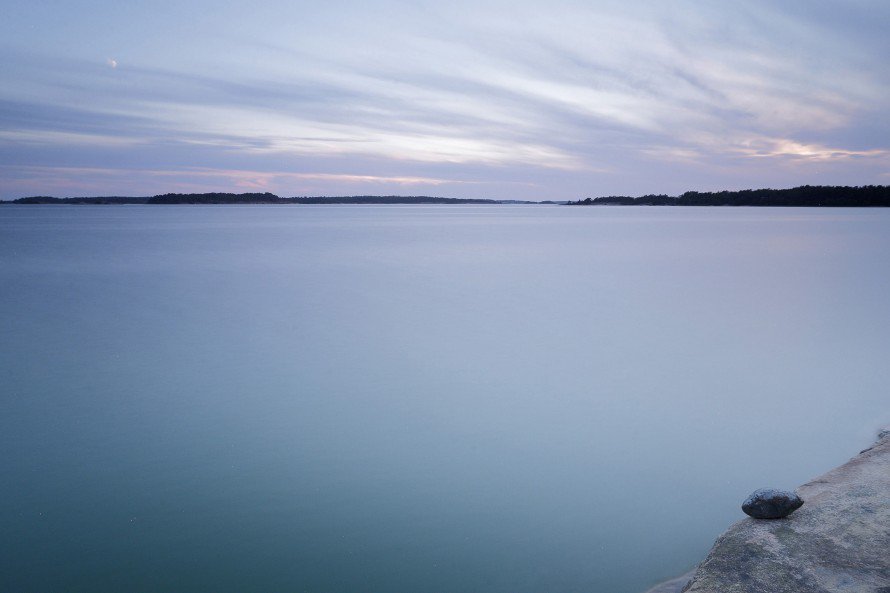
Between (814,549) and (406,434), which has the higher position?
(814,549)

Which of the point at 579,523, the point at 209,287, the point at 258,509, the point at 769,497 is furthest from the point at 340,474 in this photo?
the point at 209,287

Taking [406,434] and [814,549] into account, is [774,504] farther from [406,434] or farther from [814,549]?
[406,434]

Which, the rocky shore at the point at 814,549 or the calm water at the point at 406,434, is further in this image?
the calm water at the point at 406,434

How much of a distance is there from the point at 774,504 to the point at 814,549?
45 cm

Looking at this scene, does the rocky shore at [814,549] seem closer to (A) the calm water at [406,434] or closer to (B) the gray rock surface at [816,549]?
(B) the gray rock surface at [816,549]

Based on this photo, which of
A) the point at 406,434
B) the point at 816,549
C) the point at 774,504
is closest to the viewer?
the point at 816,549

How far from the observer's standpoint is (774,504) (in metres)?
3.88

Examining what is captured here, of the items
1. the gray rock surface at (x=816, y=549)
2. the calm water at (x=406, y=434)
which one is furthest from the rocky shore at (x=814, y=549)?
the calm water at (x=406, y=434)

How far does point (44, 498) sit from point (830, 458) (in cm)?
734

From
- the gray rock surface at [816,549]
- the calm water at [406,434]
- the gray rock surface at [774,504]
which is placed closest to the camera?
the gray rock surface at [816,549]

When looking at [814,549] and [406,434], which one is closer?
[814,549]

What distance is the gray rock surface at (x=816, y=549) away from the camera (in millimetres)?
3111

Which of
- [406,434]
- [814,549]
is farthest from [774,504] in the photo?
[406,434]

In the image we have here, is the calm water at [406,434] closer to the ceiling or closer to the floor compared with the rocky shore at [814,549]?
closer to the floor
